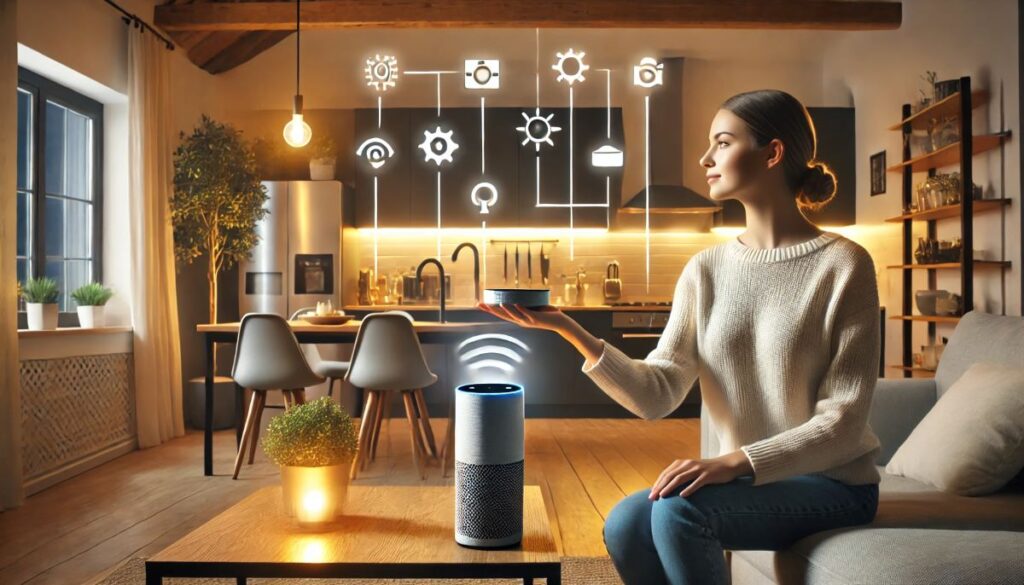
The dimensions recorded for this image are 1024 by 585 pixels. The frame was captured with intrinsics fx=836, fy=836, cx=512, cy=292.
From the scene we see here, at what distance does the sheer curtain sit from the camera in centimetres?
523

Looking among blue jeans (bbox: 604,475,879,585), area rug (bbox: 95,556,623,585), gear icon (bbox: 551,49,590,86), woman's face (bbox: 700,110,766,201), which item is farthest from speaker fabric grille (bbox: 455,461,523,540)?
gear icon (bbox: 551,49,590,86)

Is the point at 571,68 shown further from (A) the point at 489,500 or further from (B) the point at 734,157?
(A) the point at 489,500

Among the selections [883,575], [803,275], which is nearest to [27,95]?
[803,275]

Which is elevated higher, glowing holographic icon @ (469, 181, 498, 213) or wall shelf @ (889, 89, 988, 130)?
wall shelf @ (889, 89, 988, 130)

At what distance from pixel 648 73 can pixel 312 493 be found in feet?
16.6

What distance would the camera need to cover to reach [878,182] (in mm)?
6539

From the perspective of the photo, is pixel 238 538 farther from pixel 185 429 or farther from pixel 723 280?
pixel 185 429

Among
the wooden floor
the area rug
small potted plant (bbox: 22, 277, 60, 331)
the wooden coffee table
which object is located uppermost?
small potted plant (bbox: 22, 277, 60, 331)

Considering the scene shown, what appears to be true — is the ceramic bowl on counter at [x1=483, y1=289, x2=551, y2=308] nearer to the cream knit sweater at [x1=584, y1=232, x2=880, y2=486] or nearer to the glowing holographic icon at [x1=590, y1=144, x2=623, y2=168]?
the cream knit sweater at [x1=584, y1=232, x2=880, y2=486]

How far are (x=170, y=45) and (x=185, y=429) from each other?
8.84ft

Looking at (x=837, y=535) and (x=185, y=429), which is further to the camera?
(x=185, y=429)

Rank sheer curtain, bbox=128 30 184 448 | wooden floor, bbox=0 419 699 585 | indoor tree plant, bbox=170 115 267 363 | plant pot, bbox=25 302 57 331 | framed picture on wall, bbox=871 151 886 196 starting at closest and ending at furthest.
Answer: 1. wooden floor, bbox=0 419 699 585
2. plant pot, bbox=25 302 57 331
3. sheer curtain, bbox=128 30 184 448
4. indoor tree plant, bbox=170 115 267 363
5. framed picture on wall, bbox=871 151 886 196

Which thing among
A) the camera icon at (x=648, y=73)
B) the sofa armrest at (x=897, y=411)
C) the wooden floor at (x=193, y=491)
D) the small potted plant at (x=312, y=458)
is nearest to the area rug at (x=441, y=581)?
the wooden floor at (x=193, y=491)

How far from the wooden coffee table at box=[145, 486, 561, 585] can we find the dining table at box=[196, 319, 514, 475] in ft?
8.56
